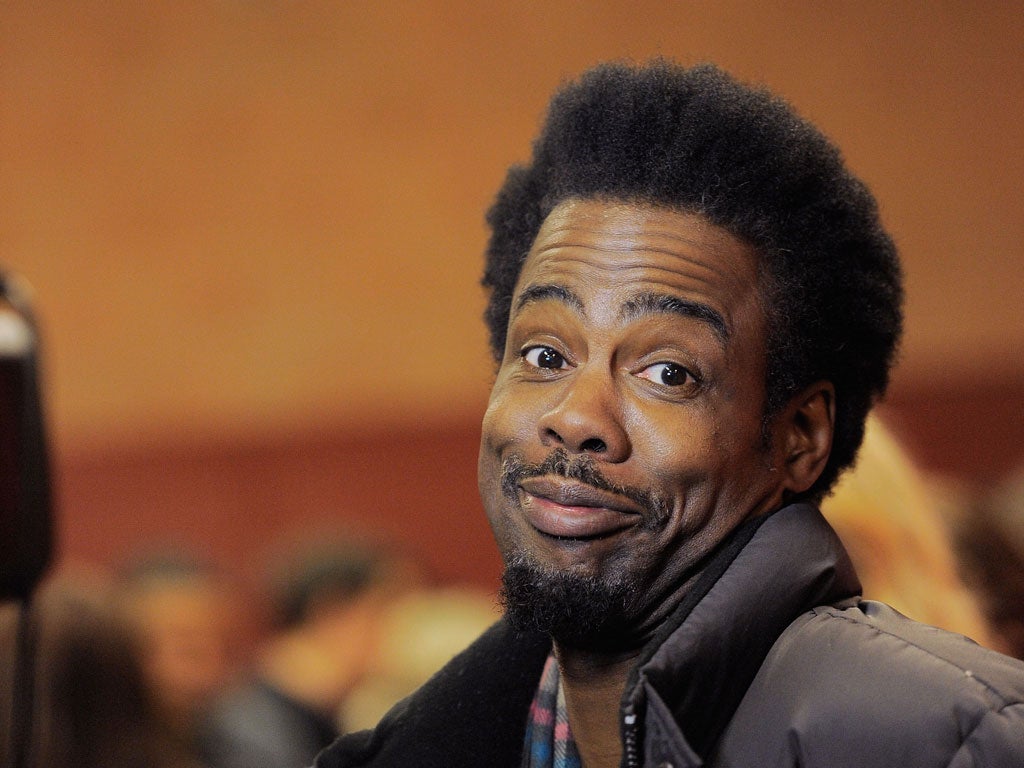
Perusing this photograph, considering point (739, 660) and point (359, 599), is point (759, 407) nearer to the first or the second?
point (739, 660)

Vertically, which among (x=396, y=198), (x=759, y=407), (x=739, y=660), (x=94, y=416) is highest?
(x=759, y=407)

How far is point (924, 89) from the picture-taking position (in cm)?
664

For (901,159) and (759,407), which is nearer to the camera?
(759,407)

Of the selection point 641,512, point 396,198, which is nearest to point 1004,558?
point 641,512

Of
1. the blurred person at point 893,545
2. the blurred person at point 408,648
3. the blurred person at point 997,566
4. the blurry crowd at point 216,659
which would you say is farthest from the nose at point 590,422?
the blurred person at point 408,648

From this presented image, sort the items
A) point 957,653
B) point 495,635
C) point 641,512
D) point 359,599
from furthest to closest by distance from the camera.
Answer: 1. point 359,599
2. point 495,635
3. point 641,512
4. point 957,653

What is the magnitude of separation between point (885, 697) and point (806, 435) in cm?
52

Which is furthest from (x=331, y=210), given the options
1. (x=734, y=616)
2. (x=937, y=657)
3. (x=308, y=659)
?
(x=937, y=657)

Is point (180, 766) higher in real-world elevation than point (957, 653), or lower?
lower

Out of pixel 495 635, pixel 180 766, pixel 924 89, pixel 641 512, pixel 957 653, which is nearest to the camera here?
pixel 957 653

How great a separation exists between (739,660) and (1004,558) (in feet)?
5.53

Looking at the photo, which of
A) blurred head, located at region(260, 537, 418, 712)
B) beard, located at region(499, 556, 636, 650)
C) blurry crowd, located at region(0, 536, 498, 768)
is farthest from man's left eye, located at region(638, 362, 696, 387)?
blurred head, located at region(260, 537, 418, 712)

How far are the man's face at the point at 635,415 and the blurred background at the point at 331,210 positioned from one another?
4.67 metres

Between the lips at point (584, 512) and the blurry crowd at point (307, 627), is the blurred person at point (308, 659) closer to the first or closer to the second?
the blurry crowd at point (307, 627)
